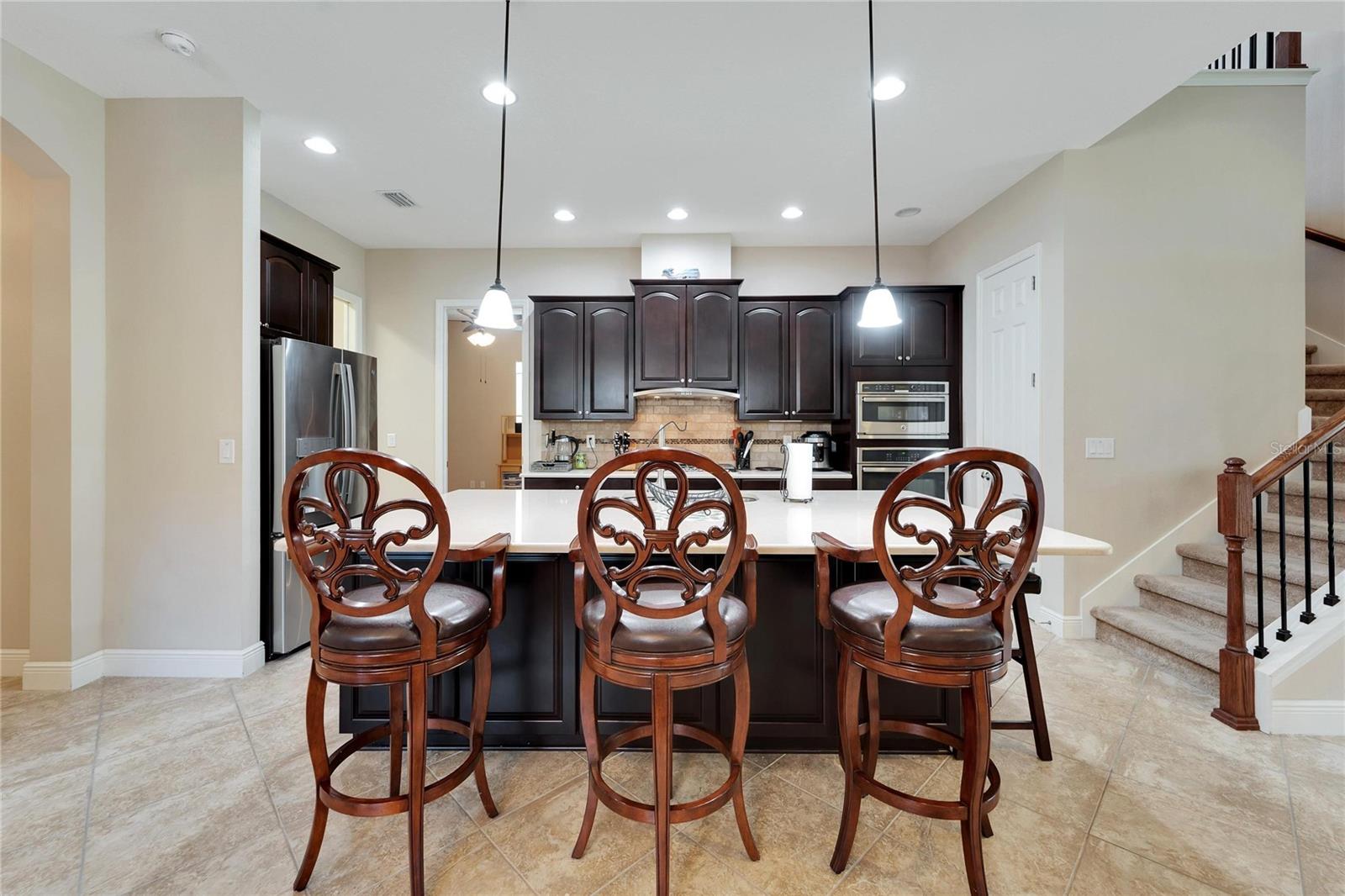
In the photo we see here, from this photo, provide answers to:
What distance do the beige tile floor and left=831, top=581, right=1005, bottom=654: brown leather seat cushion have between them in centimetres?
65

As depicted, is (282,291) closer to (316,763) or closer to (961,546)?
(316,763)

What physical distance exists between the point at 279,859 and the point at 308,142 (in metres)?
3.36

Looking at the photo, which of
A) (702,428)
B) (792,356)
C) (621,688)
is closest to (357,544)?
(621,688)

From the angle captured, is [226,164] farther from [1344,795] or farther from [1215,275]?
[1215,275]

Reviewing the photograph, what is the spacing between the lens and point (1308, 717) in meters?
2.03

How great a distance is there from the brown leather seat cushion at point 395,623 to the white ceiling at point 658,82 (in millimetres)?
2177

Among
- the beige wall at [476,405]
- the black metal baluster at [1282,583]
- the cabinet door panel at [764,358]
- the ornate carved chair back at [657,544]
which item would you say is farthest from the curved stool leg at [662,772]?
the beige wall at [476,405]

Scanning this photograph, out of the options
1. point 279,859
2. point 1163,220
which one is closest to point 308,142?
point 279,859

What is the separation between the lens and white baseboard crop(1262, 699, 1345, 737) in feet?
6.63

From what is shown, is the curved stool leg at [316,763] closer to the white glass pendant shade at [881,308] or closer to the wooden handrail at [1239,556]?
the white glass pendant shade at [881,308]

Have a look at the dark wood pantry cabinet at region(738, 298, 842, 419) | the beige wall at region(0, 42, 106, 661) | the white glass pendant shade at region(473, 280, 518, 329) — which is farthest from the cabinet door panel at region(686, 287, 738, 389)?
the beige wall at region(0, 42, 106, 661)

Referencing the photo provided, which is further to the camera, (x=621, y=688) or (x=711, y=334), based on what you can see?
(x=711, y=334)

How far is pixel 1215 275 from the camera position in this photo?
3029 mm

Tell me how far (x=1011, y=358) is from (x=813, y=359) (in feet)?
4.66
